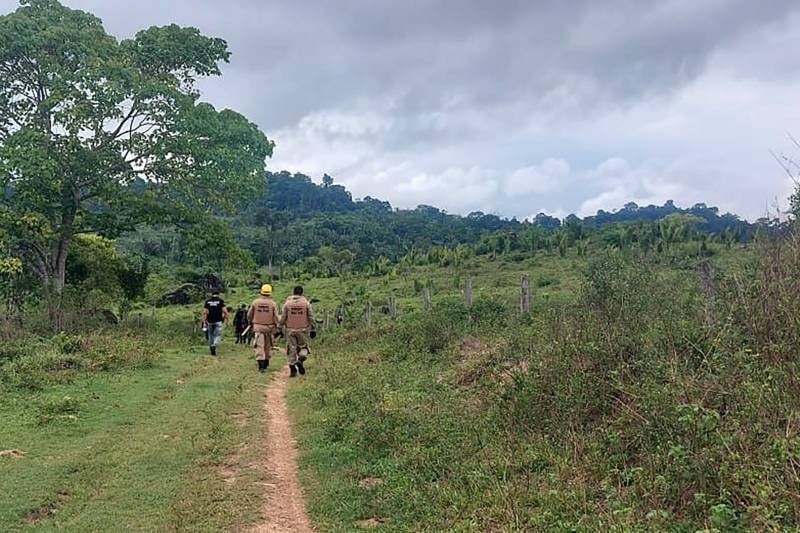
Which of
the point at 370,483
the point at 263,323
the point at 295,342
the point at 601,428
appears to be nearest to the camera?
the point at 601,428

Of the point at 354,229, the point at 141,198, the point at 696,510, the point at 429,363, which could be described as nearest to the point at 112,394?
the point at 429,363

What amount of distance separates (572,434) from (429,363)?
742 centimetres

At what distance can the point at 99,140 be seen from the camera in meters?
22.4

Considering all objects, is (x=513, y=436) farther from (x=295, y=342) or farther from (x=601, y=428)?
(x=295, y=342)

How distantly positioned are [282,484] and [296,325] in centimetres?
731

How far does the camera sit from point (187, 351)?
20.2 metres

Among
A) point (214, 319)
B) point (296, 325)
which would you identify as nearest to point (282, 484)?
point (296, 325)

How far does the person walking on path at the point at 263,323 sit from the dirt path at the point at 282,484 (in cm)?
409

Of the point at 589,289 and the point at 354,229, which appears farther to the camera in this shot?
the point at 354,229

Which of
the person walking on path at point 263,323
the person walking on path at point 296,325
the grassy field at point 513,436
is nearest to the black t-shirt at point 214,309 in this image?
the person walking on path at point 263,323

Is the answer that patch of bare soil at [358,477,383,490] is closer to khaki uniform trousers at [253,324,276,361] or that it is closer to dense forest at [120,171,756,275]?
khaki uniform trousers at [253,324,276,361]

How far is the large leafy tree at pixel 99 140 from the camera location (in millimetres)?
21062

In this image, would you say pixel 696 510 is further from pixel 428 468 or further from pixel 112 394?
pixel 112 394

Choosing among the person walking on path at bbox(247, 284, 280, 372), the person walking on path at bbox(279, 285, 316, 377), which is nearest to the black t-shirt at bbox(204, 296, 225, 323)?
the person walking on path at bbox(247, 284, 280, 372)
